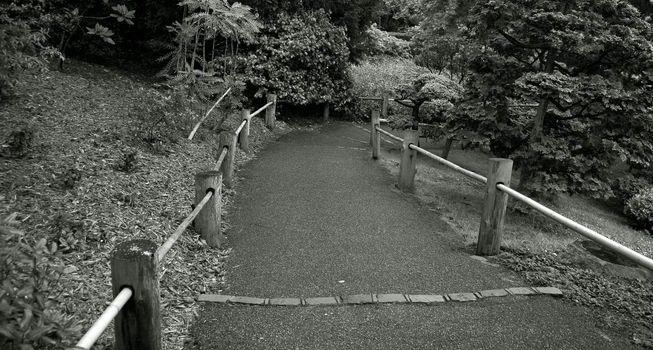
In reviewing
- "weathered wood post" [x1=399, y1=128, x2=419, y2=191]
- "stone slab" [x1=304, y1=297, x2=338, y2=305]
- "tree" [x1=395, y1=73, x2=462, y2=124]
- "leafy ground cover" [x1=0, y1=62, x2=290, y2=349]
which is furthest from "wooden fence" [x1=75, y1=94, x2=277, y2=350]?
"tree" [x1=395, y1=73, x2=462, y2=124]

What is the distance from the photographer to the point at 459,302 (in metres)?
4.07

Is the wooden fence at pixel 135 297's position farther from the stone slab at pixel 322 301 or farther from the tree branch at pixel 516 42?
the tree branch at pixel 516 42

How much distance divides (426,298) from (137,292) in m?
2.54

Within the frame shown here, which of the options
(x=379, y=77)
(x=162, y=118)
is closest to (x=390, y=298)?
(x=162, y=118)

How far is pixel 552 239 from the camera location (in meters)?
7.91

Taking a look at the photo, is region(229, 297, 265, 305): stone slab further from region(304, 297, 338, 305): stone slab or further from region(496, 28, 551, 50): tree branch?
region(496, 28, 551, 50): tree branch

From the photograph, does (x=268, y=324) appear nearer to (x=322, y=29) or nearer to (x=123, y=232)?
(x=123, y=232)

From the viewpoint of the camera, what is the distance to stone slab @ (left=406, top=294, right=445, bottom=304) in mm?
4035

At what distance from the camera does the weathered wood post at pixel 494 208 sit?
5.09 metres

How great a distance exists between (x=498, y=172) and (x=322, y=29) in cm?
1079

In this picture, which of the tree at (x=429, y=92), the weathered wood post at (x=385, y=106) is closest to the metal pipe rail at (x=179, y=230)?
the tree at (x=429, y=92)

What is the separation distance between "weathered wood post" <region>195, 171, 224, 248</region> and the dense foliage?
9158 mm

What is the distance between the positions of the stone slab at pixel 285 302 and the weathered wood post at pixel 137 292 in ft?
4.51

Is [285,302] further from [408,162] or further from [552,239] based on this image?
[552,239]
